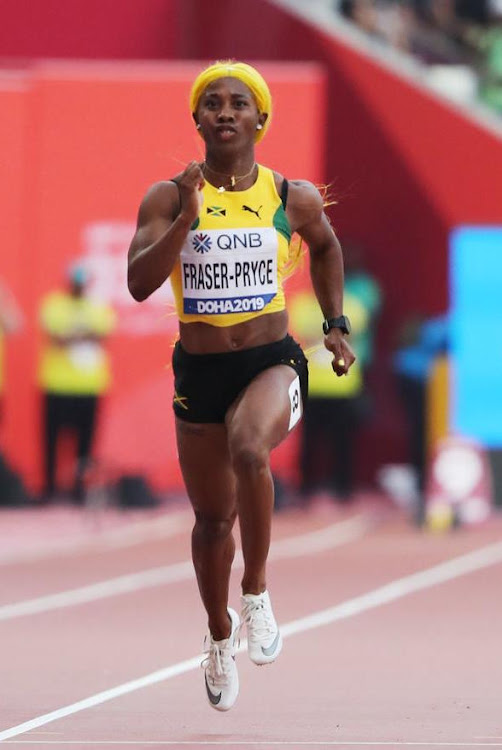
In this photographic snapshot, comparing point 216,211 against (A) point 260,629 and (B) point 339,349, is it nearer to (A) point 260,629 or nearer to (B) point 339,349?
(B) point 339,349

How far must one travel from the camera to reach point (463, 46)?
23875mm

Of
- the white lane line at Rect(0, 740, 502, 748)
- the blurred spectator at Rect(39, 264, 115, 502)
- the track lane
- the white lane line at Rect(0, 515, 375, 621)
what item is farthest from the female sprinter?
the blurred spectator at Rect(39, 264, 115, 502)

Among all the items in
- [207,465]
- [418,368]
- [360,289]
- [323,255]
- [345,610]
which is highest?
[323,255]

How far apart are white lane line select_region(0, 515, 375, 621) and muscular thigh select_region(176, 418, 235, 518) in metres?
4.11

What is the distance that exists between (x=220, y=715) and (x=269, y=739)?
71 centimetres

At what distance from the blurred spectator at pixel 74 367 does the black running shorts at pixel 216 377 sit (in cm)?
1206

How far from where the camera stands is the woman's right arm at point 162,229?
23.2 feet

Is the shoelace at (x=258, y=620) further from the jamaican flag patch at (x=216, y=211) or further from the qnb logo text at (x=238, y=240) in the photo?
the jamaican flag patch at (x=216, y=211)

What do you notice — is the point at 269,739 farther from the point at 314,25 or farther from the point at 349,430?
the point at 314,25

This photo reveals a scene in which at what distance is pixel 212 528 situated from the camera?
25.3 ft

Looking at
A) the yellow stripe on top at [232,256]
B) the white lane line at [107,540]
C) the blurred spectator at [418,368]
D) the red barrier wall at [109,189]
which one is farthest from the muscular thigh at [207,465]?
the red barrier wall at [109,189]

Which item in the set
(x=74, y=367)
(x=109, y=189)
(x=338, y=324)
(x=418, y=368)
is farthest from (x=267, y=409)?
(x=109, y=189)

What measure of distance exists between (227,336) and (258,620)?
0.97 m

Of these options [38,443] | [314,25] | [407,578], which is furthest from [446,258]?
[407,578]
